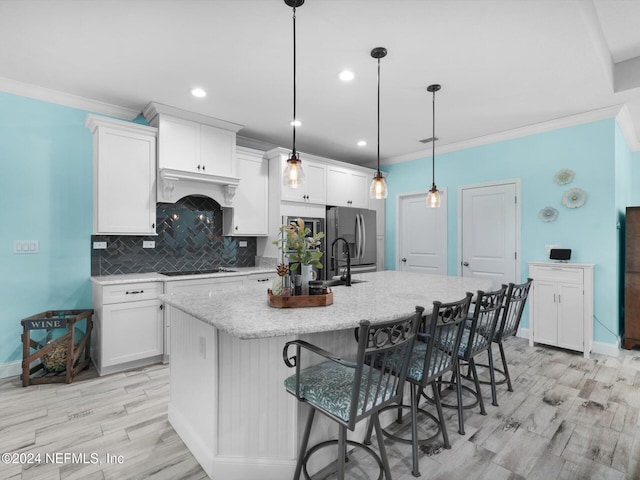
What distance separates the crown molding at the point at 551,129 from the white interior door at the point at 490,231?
597mm

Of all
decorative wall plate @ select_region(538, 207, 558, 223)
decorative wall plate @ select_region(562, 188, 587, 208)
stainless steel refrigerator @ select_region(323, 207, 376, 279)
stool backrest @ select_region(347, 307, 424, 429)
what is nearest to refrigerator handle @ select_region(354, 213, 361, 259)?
stainless steel refrigerator @ select_region(323, 207, 376, 279)

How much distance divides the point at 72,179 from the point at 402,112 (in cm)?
349

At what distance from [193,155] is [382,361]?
312 centimetres

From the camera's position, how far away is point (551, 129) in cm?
389

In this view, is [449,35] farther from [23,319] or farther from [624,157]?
[23,319]

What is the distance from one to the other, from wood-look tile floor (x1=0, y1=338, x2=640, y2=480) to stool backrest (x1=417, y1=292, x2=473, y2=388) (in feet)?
1.75

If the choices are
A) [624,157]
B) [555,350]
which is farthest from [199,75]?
[624,157]

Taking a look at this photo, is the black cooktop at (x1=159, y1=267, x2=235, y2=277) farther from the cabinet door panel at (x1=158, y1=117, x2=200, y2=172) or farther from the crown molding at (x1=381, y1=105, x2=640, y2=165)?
the crown molding at (x1=381, y1=105, x2=640, y2=165)

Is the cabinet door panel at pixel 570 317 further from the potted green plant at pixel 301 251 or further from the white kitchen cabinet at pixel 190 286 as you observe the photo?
the white kitchen cabinet at pixel 190 286

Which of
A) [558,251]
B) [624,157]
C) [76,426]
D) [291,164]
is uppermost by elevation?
[624,157]

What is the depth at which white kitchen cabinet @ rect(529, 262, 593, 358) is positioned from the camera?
3.48m

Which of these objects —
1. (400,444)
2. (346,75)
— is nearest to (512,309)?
(400,444)

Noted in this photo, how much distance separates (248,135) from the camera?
4.41 meters

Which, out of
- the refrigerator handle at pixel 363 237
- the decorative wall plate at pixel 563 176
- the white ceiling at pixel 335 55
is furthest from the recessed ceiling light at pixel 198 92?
the decorative wall plate at pixel 563 176
